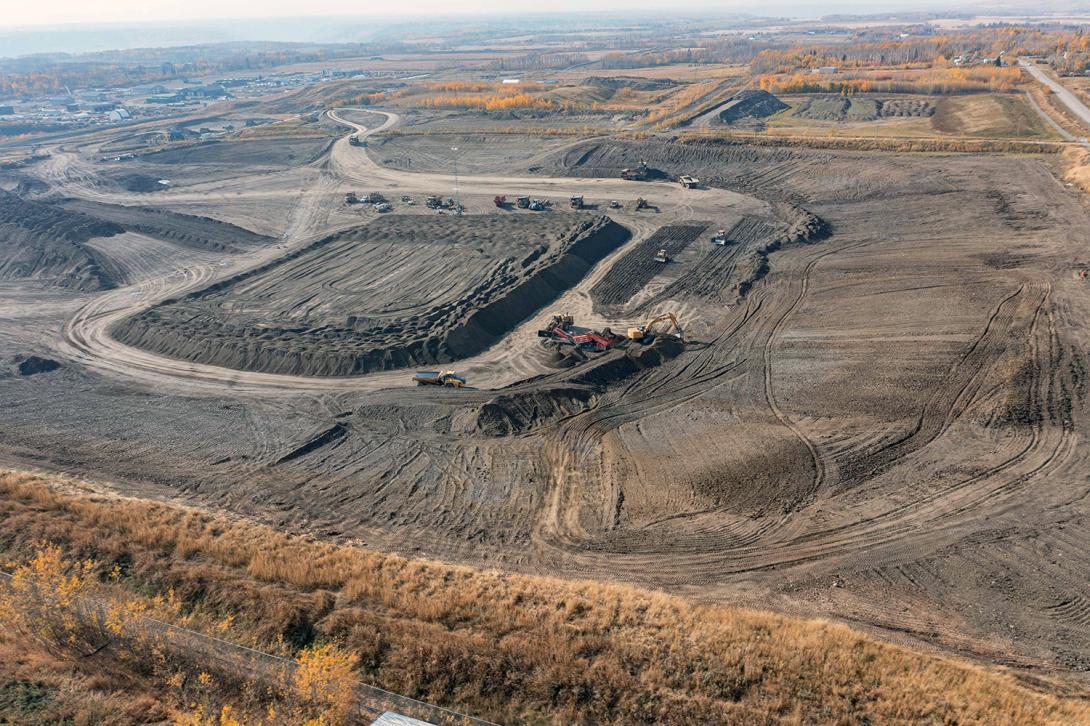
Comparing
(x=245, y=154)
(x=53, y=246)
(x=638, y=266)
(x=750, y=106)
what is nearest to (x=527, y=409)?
(x=638, y=266)

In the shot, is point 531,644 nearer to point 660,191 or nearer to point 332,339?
point 332,339

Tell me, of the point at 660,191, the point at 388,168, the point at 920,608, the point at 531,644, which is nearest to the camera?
the point at 531,644

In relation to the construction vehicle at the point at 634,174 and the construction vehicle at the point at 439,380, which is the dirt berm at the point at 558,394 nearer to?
the construction vehicle at the point at 439,380

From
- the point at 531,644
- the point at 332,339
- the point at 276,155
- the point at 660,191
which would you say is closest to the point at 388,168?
the point at 276,155

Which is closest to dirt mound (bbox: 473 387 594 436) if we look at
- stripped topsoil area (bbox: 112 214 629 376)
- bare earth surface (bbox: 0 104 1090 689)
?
bare earth surface (bbox: 0 104 1090 689)

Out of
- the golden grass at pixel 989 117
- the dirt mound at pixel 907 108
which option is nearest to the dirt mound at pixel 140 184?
the golden grass at pixel 989 117
